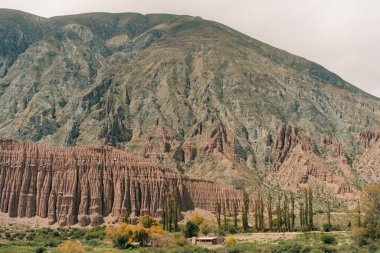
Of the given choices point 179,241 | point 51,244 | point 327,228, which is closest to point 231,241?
point 179,241

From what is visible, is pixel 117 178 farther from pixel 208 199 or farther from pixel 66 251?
pixel 66 251

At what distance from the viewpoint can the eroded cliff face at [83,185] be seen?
159 meters

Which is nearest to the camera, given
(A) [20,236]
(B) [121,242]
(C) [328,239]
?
(C) [328,239]


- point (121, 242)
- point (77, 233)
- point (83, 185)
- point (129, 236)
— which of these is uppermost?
point (83, 185)

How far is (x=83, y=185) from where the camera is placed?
541 feet

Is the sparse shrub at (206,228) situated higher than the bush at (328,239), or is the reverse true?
the sparse shrub at (206,228)

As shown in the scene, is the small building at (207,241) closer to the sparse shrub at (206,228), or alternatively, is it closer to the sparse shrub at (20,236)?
the sparse shrub at (206,228)

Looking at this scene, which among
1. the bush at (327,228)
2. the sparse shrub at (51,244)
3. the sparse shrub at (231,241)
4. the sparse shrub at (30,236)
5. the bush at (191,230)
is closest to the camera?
the sparse shrub at (231,241)

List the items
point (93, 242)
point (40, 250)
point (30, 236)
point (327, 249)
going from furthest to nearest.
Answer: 1. point (30, 236)
2. point (93, 242)
3. point (40, 250)
4. point (327, 249)

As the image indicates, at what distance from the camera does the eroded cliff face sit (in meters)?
159

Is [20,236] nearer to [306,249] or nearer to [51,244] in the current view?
[51,244]

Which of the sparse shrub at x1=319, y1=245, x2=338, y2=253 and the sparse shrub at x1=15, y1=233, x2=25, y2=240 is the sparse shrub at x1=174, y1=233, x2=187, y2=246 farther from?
the sparse shrub at x1=15, y1=233, x2=25, y2=240

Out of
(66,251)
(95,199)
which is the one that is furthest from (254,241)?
(95,199)

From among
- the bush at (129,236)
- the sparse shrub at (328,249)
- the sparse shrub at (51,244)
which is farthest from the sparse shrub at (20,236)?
the sparse shrub at (328,249)
